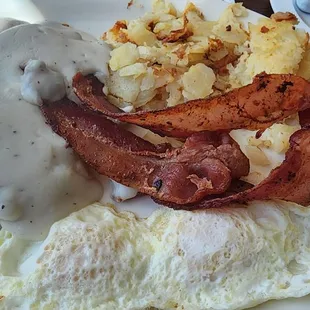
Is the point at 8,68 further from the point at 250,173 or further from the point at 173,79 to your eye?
the point at 250,173

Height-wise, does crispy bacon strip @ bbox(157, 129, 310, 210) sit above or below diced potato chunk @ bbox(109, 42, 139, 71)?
below

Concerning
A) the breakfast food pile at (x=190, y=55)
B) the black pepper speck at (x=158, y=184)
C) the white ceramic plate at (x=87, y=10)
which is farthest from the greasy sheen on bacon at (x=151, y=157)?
the white ceramic plate at (x=87, y=10)

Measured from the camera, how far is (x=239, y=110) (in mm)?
1446

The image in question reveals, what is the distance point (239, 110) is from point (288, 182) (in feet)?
0.73

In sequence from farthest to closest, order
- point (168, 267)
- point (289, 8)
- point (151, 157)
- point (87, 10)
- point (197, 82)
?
point (289, 8) → point (87, 10) → point (197, 82) → point (151, 157) → point (168, 267)

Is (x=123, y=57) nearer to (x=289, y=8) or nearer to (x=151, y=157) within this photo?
(x=151, y=157)

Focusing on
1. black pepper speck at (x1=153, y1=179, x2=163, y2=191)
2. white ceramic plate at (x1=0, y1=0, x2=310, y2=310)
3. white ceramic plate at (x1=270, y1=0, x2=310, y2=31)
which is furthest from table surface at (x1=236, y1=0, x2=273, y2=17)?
black pepper speck at (x1=153, y1=179, x2=163, y2=191)

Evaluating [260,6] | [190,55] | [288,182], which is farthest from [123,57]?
[260,6]

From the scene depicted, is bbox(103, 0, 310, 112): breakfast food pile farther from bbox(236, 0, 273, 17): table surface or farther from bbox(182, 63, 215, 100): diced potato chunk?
bbox(236, 0, 273, 17): table surface

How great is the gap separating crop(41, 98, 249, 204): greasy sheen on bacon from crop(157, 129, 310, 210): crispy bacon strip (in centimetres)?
3

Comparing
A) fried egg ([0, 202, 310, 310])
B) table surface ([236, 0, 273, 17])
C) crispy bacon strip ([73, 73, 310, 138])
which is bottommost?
fried egg ([0, 202, 310, 310])

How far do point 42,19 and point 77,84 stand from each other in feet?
1.69

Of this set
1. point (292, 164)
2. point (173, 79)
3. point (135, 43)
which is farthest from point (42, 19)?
point (292, 164)

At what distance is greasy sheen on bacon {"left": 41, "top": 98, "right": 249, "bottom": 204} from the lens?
1.44 m
